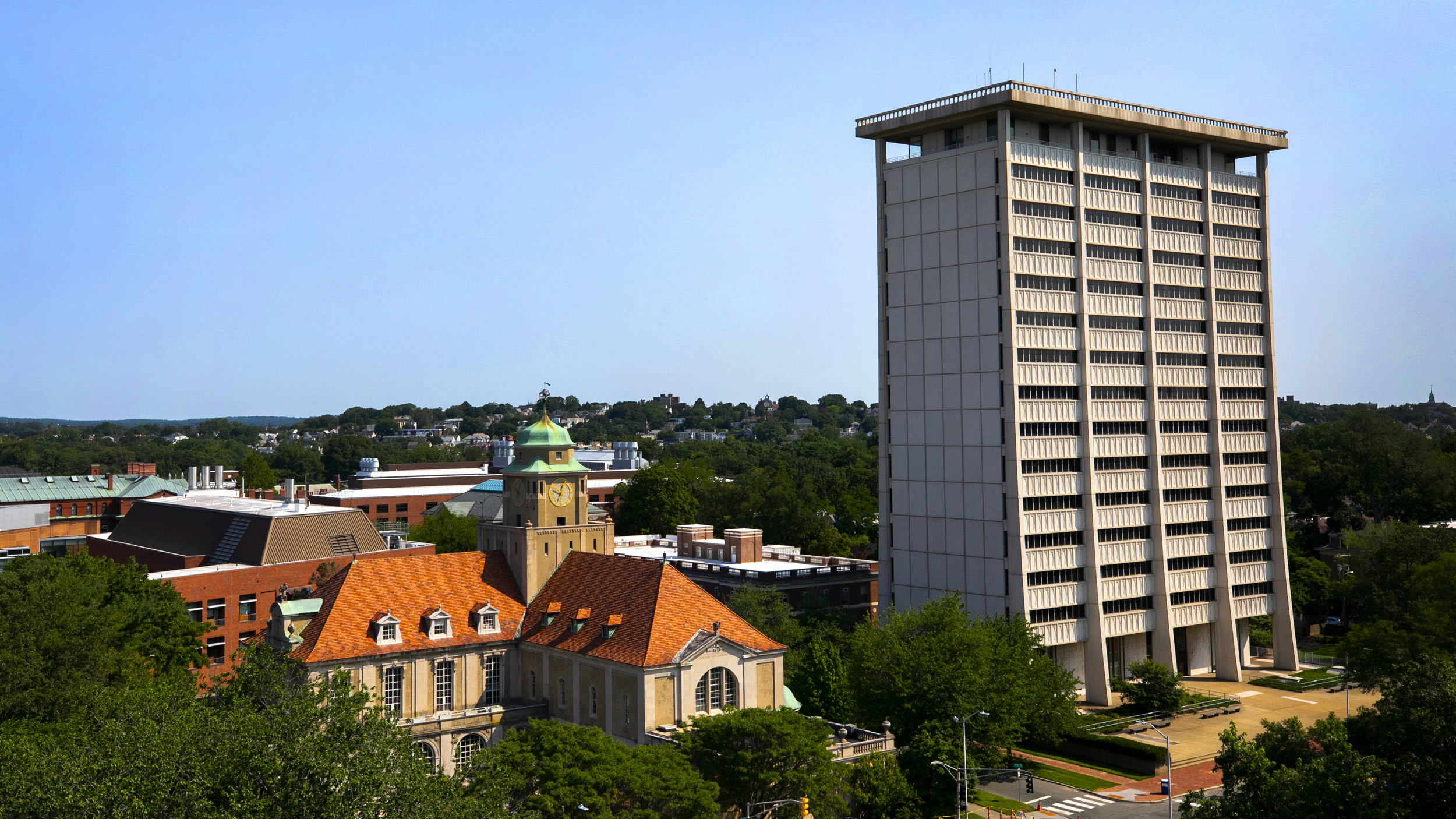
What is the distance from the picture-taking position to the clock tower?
273 ft

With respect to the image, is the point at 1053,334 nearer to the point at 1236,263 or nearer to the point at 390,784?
the point at 1236,263

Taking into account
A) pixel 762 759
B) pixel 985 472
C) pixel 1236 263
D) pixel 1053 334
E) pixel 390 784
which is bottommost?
pixel 762 759

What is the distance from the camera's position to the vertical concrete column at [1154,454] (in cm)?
10462

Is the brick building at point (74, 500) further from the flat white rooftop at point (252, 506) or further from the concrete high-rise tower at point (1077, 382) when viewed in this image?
the concrete high-rise tower at point (1077, 382)

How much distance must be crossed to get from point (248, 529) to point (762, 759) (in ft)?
244

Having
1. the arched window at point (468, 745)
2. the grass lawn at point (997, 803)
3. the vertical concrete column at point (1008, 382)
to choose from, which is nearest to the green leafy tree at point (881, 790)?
the grass lawn at point (997, 803)

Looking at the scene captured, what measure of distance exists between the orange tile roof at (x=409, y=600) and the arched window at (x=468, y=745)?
5.87 metres

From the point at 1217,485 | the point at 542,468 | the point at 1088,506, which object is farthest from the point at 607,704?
the point at 1217,485

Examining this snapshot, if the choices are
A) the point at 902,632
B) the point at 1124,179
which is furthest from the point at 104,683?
the point at 1124,179

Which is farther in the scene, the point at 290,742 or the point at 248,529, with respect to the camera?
the point at 248,529

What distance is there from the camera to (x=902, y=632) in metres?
77.6

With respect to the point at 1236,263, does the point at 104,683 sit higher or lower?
lower

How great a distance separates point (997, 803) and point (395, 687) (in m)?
37.5

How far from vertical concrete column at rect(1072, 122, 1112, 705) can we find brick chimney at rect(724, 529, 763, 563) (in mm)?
30036
